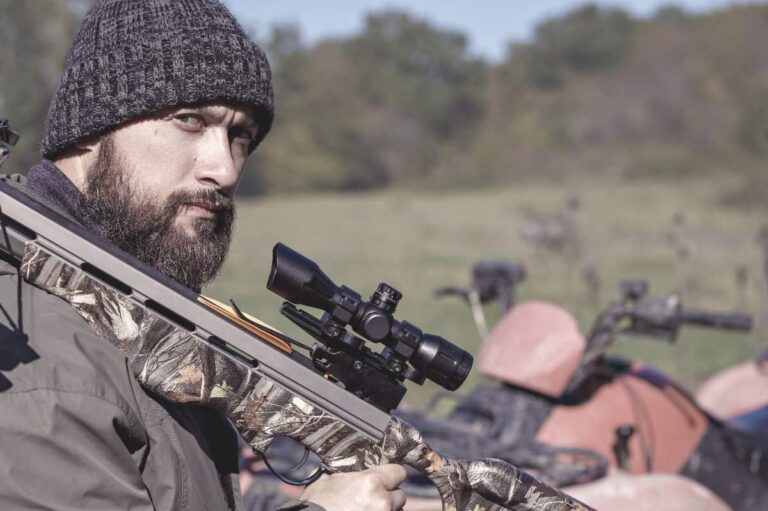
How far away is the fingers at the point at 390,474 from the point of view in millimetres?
2291

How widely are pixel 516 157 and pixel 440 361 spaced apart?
142 ft

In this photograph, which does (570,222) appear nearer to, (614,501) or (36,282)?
(614,501)

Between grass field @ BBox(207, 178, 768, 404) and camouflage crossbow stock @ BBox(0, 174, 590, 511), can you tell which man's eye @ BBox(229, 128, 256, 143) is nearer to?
camouflage crossbow stock @ BBox(0, 174, 590, 511)

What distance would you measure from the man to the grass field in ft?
18.4

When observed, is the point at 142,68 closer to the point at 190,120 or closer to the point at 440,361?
the point at 190,120

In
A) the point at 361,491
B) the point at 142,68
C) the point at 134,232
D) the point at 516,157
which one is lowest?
the point at 361,491

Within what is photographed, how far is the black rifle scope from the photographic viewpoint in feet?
7.71

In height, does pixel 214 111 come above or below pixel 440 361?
above

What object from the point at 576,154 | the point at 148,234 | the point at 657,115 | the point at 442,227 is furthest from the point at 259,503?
the point at 657,115

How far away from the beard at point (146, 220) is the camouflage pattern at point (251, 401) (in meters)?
0.33

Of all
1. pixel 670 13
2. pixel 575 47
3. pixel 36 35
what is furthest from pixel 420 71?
pixel 36 35

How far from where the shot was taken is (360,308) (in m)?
2.36

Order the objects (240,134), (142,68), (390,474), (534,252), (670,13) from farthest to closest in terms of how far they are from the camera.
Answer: (670,13)
(534,252)
(240,134)
(142,68)
(390,474)

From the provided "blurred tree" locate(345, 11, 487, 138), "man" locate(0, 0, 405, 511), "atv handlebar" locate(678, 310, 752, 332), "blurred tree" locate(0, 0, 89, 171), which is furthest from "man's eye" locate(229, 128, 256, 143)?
"blurred tree" locate(345, 11, 487, 138)
